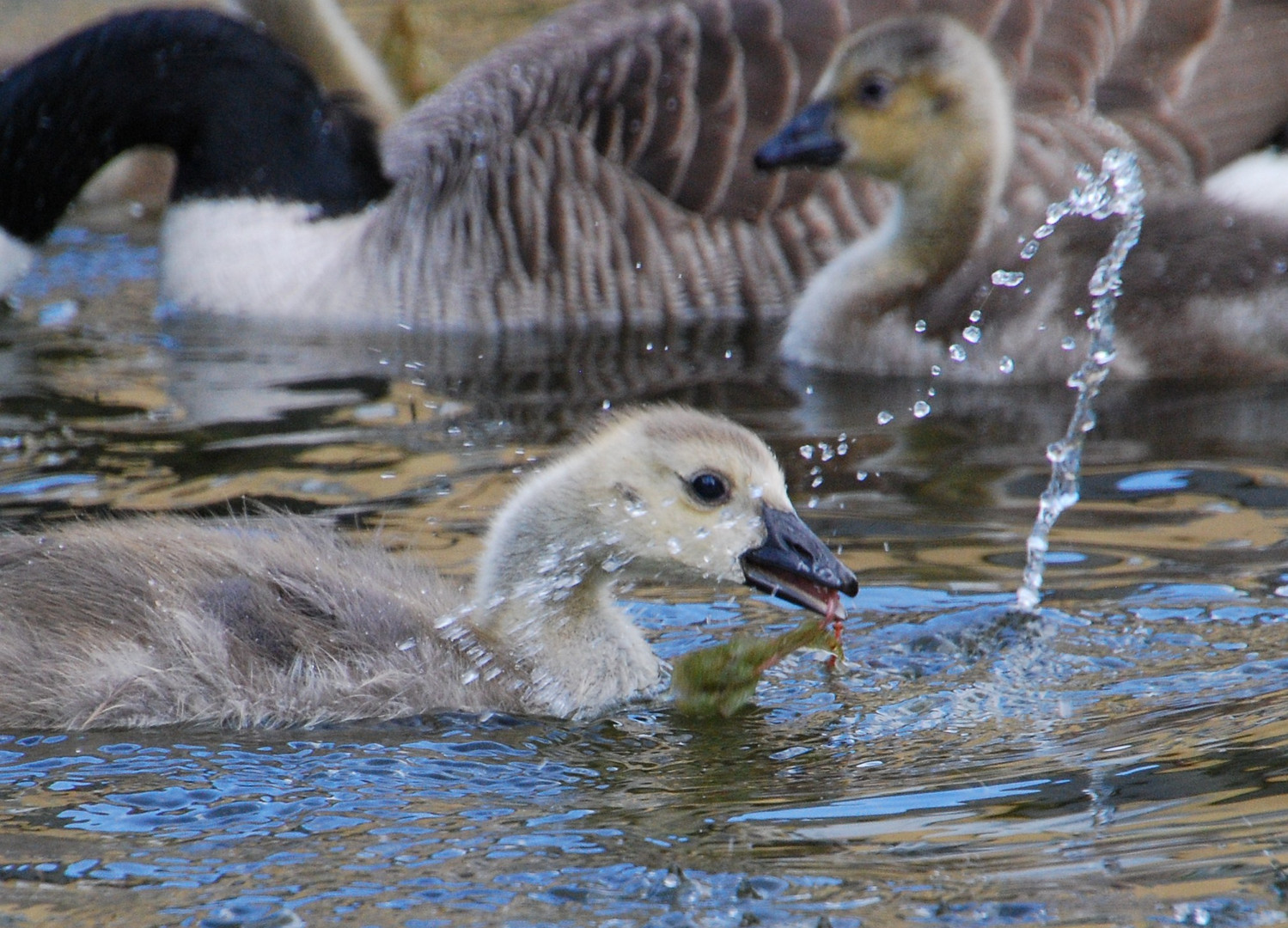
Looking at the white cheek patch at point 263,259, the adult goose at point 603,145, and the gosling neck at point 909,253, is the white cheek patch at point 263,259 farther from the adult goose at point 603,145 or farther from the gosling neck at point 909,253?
the gosling neck at point 909,253

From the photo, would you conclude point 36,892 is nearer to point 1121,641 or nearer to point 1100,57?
point 1121,641

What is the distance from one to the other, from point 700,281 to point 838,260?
39.3 inches

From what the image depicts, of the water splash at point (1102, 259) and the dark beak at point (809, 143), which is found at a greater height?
the dark beak at point (809, 143)

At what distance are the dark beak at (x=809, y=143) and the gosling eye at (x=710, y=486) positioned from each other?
12.5 ft

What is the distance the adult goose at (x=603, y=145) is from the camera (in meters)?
9.43

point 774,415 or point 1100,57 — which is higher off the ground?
point 1100,57

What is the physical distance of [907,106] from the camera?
8.53 m

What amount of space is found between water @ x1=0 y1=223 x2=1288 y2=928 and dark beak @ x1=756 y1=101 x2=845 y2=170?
1101 millimetres

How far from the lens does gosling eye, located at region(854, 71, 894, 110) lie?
8508 mm

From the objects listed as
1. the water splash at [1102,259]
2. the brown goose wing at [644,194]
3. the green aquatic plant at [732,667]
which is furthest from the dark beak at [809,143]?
the green aquatic plant at [732,667]

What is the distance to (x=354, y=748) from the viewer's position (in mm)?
4586

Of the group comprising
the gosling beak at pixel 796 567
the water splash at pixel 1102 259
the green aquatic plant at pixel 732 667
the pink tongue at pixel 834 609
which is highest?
the water splash at pixel 1102 259

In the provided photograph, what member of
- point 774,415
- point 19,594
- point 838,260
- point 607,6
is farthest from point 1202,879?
point 607,6

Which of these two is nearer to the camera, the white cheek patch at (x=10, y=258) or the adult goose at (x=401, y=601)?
the adult goose at (x=401, y=601)
